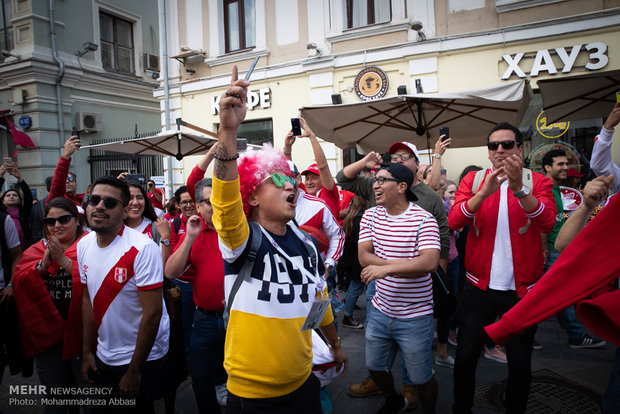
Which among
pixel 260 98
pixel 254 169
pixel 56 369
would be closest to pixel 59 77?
pixel 260 98

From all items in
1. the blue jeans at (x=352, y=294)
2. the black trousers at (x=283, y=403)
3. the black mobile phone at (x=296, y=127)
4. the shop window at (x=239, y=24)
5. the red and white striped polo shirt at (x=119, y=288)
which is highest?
the shop window at (x=239, y=24)

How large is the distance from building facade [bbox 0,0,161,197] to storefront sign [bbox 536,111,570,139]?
42.7 feet

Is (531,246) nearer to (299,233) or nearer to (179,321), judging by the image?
(299,233)

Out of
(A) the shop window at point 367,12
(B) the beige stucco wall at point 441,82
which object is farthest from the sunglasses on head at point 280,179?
(A) the shop window at point 367,12

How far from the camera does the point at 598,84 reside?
4.30 metres

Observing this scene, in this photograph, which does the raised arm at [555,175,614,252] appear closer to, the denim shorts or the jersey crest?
the denim shorts

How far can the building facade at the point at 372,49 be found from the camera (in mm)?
→ 8234

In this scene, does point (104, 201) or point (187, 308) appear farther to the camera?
point (187, 308)

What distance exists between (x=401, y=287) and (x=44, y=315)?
2.54m

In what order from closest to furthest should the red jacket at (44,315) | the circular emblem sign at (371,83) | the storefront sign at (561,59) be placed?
1. the red jacket at (44,315)
2. the storefront sign at (561,59)
3. the circular emblem sign at (371,83)

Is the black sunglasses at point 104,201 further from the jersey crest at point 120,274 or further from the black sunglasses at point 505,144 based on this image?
the black sunglasses at point 505,144

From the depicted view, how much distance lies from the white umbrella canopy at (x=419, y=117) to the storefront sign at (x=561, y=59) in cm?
341

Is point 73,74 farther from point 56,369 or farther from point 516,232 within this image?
point 516,232

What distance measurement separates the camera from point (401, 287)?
9.81ft
